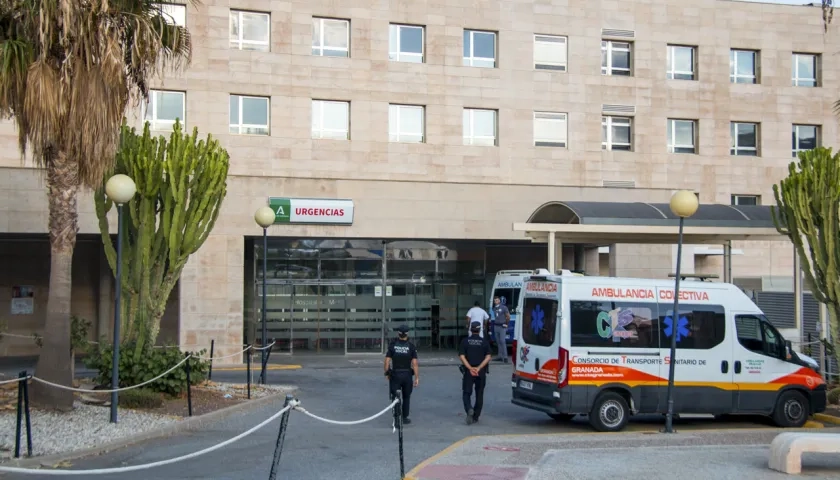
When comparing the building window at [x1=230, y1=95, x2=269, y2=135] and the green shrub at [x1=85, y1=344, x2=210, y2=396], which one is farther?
the building window at [x1=230, y1=95, x2=269, y2=135]

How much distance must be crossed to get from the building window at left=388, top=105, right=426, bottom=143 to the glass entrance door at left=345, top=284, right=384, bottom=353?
479 centimetres

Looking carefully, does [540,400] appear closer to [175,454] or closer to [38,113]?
[175,454]

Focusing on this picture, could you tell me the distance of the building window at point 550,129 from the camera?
30375 mm

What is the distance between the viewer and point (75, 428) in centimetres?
1340

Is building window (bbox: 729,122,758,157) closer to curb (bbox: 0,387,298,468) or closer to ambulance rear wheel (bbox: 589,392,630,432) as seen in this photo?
ambulance rear wheel (bbox: 589,392,630,432)

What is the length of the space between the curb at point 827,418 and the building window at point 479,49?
17003 millimetres

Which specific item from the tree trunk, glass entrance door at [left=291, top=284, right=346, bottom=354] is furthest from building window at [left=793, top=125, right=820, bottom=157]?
the tree trunk

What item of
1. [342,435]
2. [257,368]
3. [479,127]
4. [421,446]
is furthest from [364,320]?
[421,446]

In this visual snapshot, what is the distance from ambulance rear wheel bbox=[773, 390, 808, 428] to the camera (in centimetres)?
1531

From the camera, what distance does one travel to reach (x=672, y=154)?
1260 inches

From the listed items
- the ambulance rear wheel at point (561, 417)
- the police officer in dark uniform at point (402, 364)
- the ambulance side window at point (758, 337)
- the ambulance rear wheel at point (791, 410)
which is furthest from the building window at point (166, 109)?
the ambulance rear wheel at point (791, 410)

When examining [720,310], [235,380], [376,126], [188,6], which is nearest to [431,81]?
[376,126]

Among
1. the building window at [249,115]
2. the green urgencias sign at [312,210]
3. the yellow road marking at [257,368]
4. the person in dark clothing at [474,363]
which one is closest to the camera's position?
the person in dark clothing at [474,363]

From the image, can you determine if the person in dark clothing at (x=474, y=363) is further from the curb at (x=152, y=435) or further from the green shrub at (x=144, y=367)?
the green shrub at (x=144, y=367)
